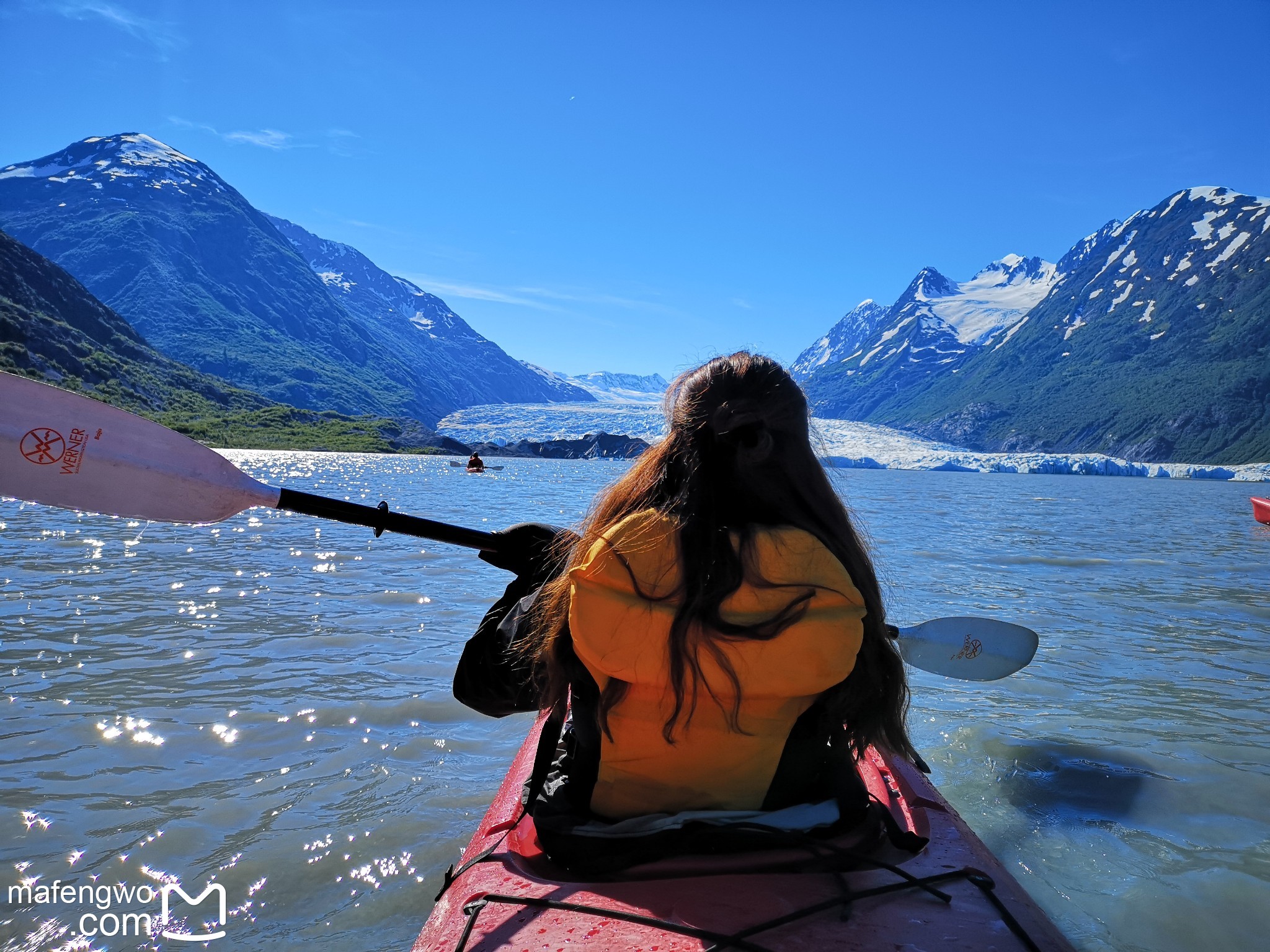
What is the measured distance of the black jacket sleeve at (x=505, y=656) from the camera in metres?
2.25

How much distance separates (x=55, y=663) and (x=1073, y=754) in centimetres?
712

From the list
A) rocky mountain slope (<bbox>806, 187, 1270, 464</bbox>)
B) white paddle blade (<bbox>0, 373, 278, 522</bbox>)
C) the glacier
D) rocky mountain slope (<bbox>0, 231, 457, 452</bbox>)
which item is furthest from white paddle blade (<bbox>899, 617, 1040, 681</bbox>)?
rocky mountain slope (<bbox>806, 187, 1270, 464</bbox>)

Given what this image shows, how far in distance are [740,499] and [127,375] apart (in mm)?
128000

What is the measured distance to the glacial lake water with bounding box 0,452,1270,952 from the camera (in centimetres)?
346

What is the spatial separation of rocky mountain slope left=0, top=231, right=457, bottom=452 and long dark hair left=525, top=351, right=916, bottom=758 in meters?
85.4

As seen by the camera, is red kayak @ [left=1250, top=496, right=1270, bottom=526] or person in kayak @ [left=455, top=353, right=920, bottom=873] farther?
red kayak @ [left=1250, top=496, right=1270, bottom=526]

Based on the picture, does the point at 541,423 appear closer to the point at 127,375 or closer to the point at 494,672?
the point at 127,375

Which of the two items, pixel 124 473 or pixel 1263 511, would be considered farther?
pixel 1263 511

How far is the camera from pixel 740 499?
197 centimetres

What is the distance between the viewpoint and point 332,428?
353 ft

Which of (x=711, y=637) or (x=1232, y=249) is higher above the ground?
(x=1232, y=249)

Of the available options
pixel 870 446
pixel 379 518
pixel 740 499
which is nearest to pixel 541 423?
pixel 870 446

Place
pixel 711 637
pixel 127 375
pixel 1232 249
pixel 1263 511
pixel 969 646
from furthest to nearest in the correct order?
1. pixel 1232 249
2. pixel 127 375
3. pixel 1263 511
4. pixel 969 646
5. pixel 711 637

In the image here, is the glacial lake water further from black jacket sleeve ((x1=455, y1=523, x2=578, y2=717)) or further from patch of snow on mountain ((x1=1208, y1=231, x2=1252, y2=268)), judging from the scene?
patch of snow on mountain ((x1=1208, y1=231, x2=1252, y2=268))
